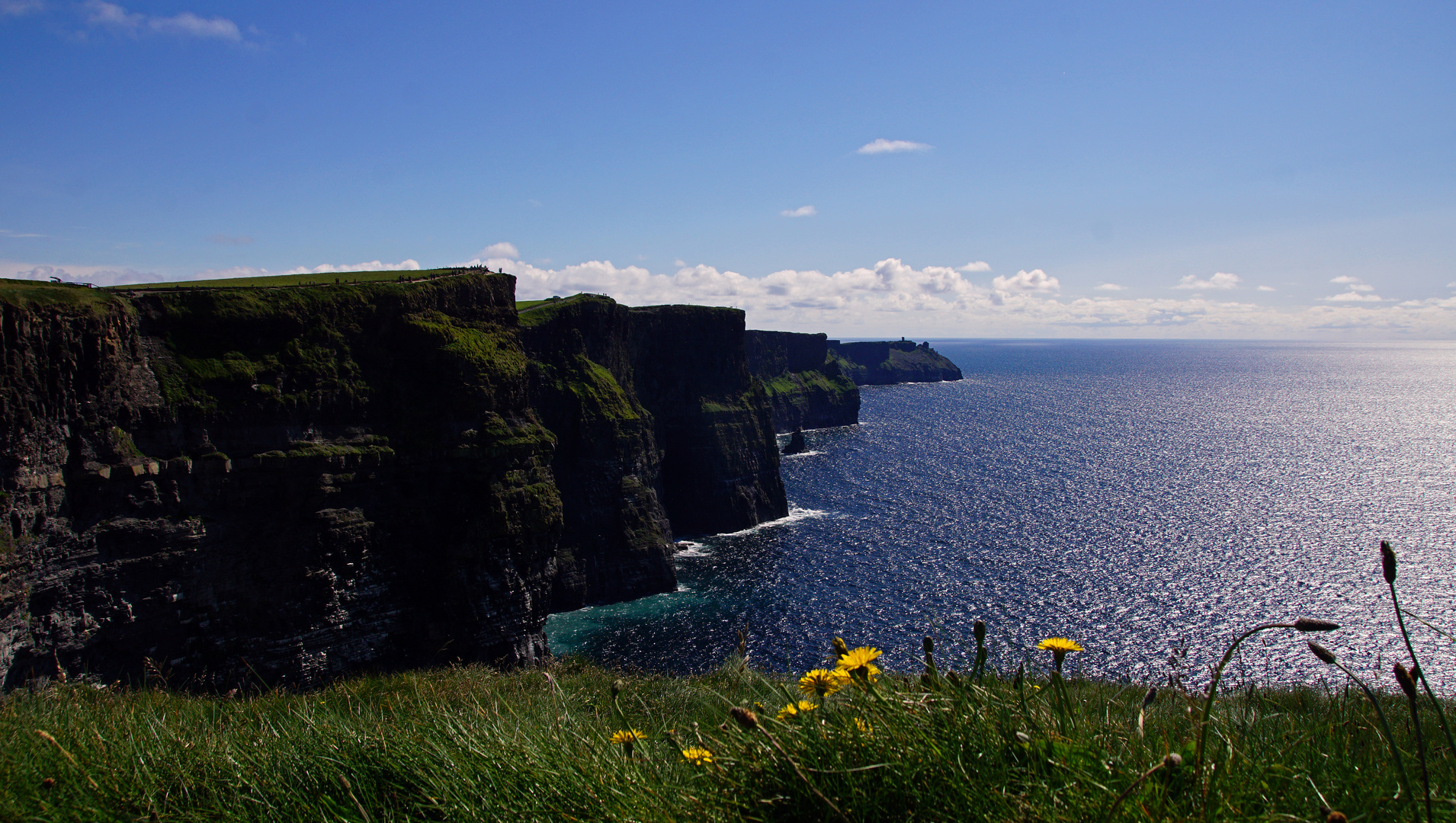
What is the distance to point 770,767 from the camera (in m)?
4.02

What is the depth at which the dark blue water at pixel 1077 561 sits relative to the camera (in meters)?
50.4

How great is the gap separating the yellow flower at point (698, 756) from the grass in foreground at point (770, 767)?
0.07 feet

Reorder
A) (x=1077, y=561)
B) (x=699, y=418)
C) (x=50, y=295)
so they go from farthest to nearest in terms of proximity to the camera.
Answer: (x=699, y=418)
(x=1077, y=561)
(x=50, y=295)

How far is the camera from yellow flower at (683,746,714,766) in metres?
4.42

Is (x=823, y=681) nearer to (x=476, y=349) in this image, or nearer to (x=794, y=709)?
(x=794, y=709)

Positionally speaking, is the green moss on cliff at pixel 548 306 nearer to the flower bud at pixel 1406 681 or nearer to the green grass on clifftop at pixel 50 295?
the green grass on clifftop at pixel 50 295

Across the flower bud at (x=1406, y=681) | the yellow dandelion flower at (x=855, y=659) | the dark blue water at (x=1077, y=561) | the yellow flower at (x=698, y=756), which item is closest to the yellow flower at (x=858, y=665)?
the yellow dandelion flower at (x=855, y=659)

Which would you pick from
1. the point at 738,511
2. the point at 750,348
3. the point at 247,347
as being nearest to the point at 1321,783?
the point at 247,347

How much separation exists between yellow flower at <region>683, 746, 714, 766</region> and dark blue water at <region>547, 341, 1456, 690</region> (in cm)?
542

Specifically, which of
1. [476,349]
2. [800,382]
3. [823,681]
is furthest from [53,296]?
[800,382]

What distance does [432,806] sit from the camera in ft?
14.2

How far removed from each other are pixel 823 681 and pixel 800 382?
162491 millimetres

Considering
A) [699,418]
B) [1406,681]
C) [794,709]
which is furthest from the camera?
[699,418]

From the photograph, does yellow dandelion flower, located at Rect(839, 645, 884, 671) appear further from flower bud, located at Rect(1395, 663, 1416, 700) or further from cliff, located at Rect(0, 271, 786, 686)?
cliff, located at Rect(0, 271, 786, 686)
